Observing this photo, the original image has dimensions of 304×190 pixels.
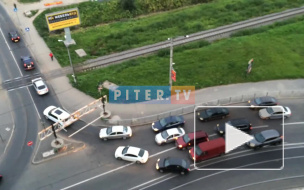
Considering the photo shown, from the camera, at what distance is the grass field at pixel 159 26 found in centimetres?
5175

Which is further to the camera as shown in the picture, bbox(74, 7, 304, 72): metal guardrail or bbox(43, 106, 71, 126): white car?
bbox(74, 7, 304, 72): metal guardrail

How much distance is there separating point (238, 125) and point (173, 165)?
31.2ft

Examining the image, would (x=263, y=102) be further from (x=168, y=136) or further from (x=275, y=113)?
(x=168, y=136)

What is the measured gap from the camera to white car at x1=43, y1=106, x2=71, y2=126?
36312 mm

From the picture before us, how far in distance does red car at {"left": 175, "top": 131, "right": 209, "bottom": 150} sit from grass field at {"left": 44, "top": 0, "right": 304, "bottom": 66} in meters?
22.9

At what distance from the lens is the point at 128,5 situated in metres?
63.6

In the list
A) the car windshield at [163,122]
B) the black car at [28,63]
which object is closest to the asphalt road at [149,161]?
the car windshield at [163,122]

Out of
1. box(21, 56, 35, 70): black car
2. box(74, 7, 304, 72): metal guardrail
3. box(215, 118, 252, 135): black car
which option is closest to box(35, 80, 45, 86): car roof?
box(21, 56, 35, 70): black car

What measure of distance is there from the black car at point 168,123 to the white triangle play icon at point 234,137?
5196 millimetres

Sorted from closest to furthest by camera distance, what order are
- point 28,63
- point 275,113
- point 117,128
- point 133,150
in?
point 133,150 < point 117,128 < point 275,113 < point 28,63

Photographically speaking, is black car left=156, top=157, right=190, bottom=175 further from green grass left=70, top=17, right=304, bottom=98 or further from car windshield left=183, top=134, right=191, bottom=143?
green grass left=70, top=17, right=304, bottom=98

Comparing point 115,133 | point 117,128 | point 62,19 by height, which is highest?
point 62,19

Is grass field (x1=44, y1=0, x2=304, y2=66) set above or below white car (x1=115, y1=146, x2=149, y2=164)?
above

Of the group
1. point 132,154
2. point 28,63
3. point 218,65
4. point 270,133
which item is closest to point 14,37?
point 28,63
